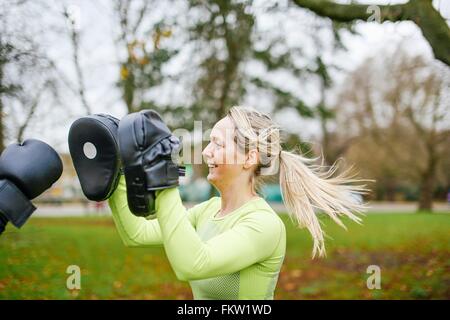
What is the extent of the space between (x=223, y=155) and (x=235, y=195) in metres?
0.23

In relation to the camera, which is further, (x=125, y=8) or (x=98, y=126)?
(x=125, y=8)

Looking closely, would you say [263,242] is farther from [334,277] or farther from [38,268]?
[334,277]

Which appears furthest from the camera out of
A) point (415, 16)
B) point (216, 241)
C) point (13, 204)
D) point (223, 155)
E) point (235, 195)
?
point (415, 16)

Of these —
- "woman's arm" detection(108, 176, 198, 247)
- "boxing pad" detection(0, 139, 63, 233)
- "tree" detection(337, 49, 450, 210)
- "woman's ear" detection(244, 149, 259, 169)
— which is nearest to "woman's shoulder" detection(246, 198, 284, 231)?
"woman's ear" detection(244, 149, 259, 169)

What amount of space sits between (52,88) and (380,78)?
1551 cm

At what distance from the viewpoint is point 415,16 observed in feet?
15.0

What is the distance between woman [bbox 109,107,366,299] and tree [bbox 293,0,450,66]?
231 cm

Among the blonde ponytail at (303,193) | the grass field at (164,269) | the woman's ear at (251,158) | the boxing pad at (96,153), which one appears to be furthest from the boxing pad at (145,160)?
the grass field at (164,269)

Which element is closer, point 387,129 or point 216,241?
point 216,241

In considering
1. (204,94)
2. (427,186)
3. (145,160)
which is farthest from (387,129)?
(145,160)

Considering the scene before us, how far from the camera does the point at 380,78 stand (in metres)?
19.6

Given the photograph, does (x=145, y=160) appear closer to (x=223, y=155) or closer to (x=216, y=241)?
(x=216, y=241)

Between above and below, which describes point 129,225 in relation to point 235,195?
below
